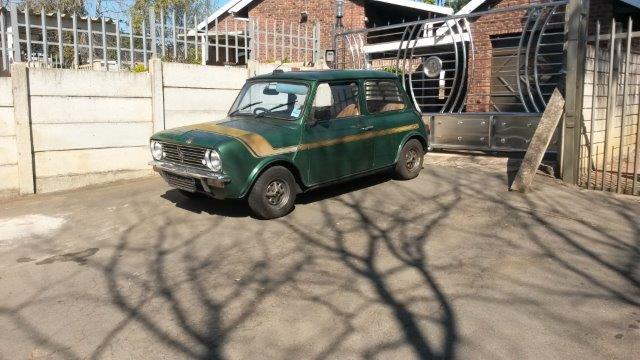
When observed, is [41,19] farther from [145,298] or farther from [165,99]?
[145,298]

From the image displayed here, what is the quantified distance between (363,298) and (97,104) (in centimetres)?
586

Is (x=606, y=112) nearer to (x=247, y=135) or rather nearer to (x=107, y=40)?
(x=247, y=135)

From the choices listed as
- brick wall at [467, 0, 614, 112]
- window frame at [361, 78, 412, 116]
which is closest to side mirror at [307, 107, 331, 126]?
window frame at [361, 78, 412, 116]

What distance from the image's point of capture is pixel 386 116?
7551mm

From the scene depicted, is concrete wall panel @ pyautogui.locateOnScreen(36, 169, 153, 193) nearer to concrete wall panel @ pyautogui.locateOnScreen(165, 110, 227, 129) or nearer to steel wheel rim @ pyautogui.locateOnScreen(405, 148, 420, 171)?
A: concrete wall panel @ pyautogui.locateOnScreen(165, 110, 227, 129)

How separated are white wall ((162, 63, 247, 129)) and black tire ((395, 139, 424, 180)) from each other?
3482mm

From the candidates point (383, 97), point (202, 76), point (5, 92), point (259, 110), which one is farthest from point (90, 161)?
point (383, 97)

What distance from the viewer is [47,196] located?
7.95 m

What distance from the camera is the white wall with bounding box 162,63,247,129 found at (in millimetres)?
9086

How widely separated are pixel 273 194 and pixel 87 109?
3.72m

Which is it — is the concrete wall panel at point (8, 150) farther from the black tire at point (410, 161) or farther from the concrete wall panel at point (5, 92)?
the black tire at point (410, 161)

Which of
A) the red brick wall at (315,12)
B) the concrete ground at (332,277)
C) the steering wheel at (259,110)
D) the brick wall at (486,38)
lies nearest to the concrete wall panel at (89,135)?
the concrete ground at (332,277)

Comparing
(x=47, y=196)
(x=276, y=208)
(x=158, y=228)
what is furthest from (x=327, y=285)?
(x=47, y=196)

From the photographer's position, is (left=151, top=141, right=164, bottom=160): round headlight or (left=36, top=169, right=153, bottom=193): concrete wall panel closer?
(left=151, top=141, right=164, bottom=160): round headlight
